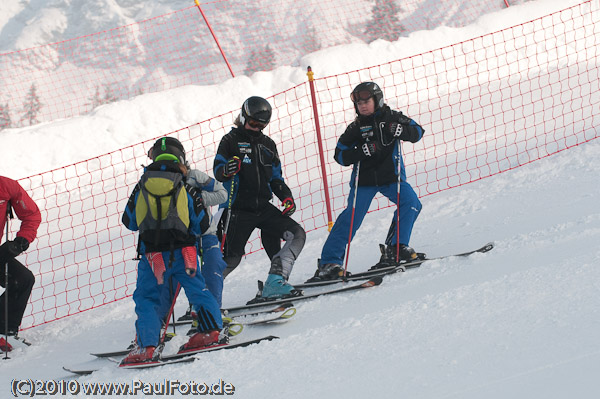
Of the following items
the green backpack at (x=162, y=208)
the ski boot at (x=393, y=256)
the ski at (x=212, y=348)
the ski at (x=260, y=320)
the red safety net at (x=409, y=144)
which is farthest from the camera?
the red safety net at (x=409, y=144)

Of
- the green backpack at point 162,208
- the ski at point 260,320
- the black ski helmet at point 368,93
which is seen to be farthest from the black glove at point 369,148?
the green backpack at point 162,208

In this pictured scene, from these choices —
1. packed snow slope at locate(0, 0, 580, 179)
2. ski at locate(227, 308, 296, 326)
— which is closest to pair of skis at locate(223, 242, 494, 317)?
ski at locate(227, 308, 296, 326)

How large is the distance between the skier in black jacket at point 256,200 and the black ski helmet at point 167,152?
0.75m

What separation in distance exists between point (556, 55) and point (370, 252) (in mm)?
9863

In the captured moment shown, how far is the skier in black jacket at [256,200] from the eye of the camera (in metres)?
5.54

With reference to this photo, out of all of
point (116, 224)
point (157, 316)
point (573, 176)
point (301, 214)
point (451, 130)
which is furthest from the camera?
point (451, 130)

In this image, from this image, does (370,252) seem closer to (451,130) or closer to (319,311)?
(319,311)

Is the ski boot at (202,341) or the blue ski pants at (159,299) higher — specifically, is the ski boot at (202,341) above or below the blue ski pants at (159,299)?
below

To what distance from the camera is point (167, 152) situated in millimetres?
4641

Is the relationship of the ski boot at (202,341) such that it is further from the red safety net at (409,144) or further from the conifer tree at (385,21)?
the conifer tree at (385,21)

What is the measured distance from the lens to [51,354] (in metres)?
5.64

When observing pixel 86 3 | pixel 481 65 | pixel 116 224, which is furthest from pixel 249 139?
pixel 86 3

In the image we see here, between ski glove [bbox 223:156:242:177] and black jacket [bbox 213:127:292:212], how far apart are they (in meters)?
0.14

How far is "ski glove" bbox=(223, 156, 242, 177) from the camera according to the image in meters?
5.34
